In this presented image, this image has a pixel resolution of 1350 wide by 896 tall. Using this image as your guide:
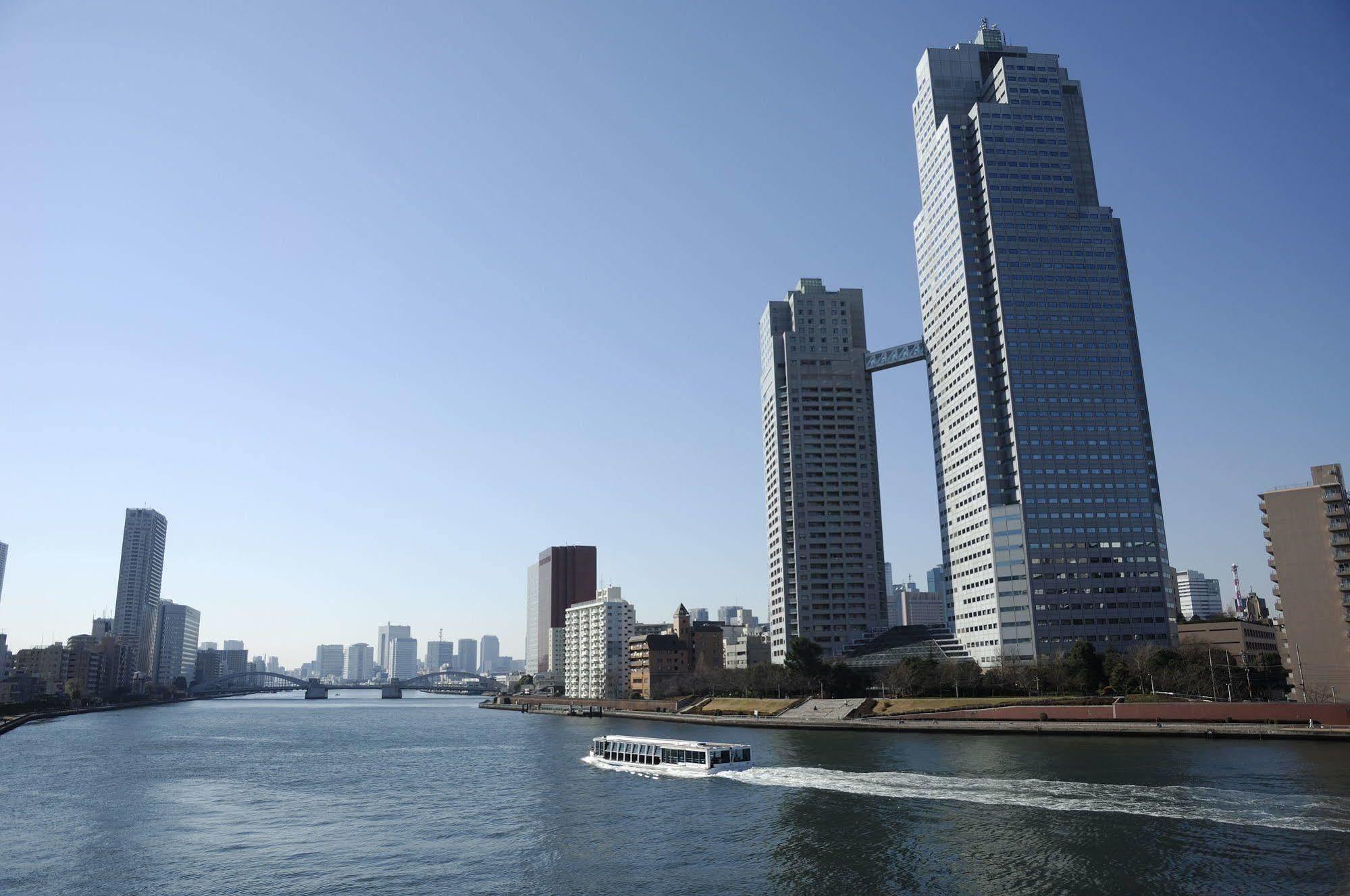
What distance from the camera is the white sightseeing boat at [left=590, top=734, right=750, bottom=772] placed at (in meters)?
99.8

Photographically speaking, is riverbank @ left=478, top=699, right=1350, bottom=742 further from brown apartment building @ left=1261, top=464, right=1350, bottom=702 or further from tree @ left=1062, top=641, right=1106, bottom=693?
brown apartment building @ left=1261, top=464, right=1350, bottom=702

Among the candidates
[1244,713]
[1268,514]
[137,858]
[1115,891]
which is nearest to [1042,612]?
[1268,514]

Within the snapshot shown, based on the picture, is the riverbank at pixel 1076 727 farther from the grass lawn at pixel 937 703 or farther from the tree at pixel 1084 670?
the tree at pixel 1084 670

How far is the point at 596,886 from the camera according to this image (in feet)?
180

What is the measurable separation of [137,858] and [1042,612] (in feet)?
582

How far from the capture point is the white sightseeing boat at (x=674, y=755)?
327 ft

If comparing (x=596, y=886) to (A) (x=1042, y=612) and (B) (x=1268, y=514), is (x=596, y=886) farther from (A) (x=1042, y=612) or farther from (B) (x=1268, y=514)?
(A) (x=1042, y=612)

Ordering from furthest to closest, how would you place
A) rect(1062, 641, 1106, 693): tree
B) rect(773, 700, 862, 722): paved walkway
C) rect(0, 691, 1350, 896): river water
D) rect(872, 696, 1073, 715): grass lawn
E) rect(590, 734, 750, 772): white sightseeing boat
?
rect(773, 700, 862, 722): paved walkway → rect(1062, 641, 1106, 693): tree → rect(872, 696, 1073, 715): grass lawn → rect(590, 734, 750, 772): white sightseeing boat → rect(0, 691, 1350, 896): river water

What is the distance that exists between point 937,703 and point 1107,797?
288ft

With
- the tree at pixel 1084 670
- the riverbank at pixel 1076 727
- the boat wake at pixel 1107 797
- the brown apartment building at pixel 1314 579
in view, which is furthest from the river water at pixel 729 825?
the brown apartment building at pixel 1314 579

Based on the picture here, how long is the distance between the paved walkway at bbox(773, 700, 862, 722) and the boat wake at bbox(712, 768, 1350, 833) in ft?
254

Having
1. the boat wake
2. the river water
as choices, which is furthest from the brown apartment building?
the boat wake

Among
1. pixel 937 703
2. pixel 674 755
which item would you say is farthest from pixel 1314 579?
pixel 674 755

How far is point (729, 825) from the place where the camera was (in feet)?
233
